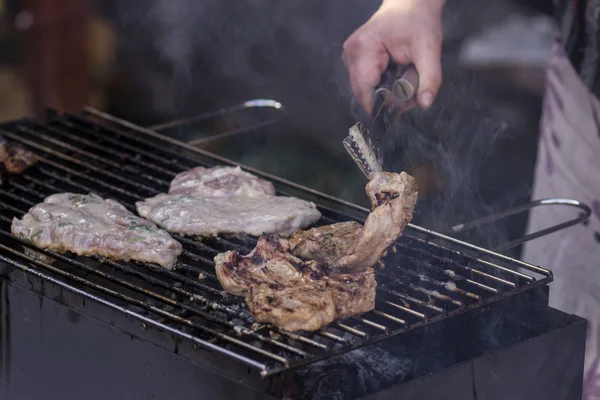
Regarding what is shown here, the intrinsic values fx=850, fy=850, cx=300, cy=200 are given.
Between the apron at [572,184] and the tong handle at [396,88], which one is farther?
the apron at [572,184]

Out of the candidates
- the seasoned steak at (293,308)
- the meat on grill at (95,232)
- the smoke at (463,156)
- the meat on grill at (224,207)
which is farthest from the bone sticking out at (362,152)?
the smoke at (463,156)

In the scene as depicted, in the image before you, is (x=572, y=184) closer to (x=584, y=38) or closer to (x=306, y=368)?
(x=584, y=38)

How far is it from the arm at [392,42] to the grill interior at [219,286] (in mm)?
674

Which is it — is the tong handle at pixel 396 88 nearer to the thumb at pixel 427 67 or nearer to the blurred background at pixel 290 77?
the thumb at pixel 427 67

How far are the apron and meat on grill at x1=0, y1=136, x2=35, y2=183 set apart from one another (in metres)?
2.79

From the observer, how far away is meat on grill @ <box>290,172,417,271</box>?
3.22 meters

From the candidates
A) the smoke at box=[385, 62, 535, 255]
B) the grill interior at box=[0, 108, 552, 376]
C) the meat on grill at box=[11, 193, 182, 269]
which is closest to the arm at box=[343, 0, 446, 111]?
the grill interior at box=[0, 108, 552, 376]

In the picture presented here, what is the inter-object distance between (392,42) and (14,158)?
6.28ft

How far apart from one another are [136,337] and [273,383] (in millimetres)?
606

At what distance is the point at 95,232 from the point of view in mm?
3459

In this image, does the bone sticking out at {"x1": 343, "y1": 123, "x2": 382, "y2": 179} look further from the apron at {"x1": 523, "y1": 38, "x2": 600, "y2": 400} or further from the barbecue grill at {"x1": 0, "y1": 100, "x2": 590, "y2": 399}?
the apron at {"x1": 523, "y1": 38, "x2": 600, "y2": 400}

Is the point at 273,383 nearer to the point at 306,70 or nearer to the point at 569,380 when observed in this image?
the point at 569,380

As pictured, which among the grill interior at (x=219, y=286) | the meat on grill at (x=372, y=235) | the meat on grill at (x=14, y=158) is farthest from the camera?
the meat on grill at (x=14, y=158)

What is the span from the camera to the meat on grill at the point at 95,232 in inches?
132
